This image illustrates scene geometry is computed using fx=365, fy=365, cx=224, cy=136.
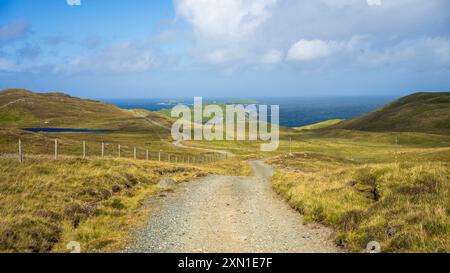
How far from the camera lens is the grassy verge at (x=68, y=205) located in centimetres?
1159

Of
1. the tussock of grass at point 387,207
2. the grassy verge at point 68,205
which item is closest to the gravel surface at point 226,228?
the tussock of grass at point 387,207

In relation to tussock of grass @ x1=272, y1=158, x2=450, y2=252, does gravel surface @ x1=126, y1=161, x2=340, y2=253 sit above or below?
below

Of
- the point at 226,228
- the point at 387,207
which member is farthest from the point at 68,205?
the point at 387,207

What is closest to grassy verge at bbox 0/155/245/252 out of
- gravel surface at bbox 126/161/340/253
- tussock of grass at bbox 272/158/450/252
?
gravel surface at bbox 126/161/340/253

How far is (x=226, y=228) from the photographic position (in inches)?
556

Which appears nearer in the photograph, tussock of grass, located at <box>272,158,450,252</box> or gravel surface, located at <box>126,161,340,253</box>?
tussock of grass, located at <box>272,158,450,252</box>

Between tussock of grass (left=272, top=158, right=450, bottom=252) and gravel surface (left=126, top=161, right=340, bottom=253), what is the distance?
0.86m

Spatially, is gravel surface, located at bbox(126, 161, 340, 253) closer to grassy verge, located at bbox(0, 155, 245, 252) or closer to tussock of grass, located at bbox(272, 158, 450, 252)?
tussock of grass, located at bbox(272, 158, 450, 252)

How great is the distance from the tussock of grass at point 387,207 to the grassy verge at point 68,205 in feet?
25.3

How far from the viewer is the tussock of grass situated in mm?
10413

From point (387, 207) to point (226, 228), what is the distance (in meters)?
6.02

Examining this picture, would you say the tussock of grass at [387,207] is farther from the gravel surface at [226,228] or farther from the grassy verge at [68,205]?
the grassy verge at [68,205]
